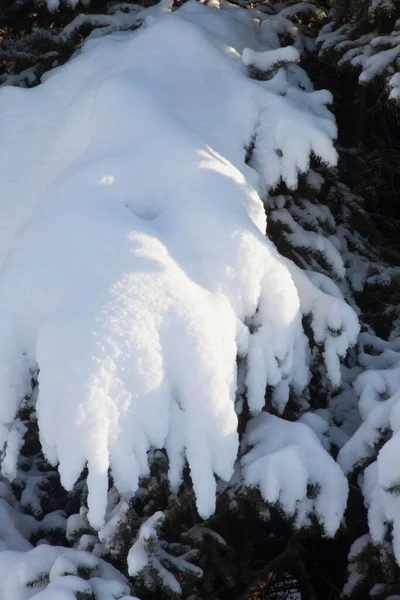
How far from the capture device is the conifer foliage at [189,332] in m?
1.78

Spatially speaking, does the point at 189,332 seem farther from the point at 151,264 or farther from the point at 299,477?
the point at 299,477

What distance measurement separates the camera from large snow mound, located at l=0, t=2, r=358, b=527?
172cm

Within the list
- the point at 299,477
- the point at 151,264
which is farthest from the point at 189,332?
the point at 299,477

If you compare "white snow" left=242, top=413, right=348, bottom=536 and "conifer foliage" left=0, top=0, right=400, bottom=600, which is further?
"white snow" left=242, top=413, right=348, bottom=536

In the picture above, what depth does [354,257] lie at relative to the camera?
11.3ft

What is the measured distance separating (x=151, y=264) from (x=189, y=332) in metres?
0.29

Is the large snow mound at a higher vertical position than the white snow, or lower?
higher

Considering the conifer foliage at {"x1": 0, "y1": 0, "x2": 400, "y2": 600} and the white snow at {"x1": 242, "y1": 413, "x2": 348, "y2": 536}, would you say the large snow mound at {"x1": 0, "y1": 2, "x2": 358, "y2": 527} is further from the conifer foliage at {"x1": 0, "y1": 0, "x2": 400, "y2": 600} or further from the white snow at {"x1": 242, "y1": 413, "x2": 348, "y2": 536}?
the white snow at {"x1": 242, "y1": 413, "x2": 348, "y2": 536}

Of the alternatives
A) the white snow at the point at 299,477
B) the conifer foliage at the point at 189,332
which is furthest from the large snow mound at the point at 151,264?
the white snow at the point at 299,477

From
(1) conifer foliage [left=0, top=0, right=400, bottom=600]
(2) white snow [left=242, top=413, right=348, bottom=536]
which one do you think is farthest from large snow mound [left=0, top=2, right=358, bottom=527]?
(2) white snow [left=242, top=413, right=348, bottom=536]

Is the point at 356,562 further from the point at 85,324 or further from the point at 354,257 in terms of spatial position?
the point at 354,257

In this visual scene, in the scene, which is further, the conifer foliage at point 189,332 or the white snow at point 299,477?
the white snow at point 299,477

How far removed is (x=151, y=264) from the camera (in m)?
1.97

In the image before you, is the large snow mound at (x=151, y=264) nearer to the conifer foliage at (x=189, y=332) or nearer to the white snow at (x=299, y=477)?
→ the conifer foliage at (x=189, y=332)
